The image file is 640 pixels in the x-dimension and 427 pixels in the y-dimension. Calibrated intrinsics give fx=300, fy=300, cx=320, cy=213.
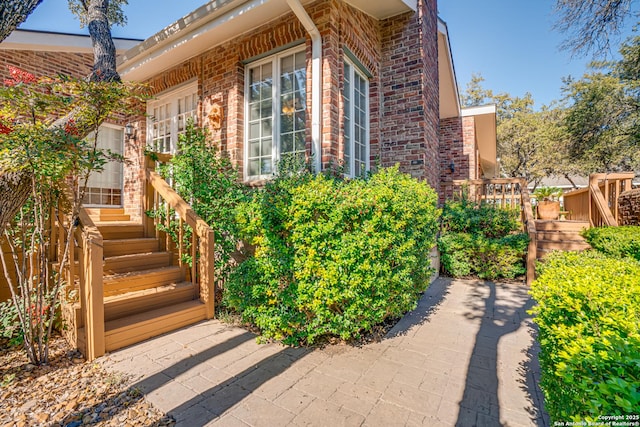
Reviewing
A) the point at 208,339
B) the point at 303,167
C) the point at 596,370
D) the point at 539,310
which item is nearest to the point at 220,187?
the point at 303,167

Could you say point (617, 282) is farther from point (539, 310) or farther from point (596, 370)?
point (596, 370)

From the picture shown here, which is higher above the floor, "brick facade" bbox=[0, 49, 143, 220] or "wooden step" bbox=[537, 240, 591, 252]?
"brick facade" bbox=[0, 49, 143, 220]

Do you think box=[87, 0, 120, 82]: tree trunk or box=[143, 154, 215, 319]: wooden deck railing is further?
box=[143, 154, 215, 319]: wooden deck railing

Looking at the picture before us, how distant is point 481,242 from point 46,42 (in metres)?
9.37

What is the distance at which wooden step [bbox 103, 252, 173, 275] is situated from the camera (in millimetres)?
3776

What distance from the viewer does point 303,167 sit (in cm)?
419

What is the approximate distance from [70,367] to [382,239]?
3.08 metres

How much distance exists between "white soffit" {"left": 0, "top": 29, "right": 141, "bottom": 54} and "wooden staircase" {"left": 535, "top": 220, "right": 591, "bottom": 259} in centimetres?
1016

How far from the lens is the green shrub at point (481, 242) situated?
226 inches

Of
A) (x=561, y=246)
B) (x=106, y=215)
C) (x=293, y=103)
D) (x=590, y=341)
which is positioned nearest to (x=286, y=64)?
(x=293, y=103)

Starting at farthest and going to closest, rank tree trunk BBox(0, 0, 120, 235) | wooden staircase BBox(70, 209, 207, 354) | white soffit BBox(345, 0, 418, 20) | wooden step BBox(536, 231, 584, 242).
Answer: wooden step BBox(536, 231, 584, 242)
white soffit BBox(345, 0, 418, 20)
wooden staircase BBox(70, 209, 207, 354)
tree trunk BBox(0, 0, 120, 235)

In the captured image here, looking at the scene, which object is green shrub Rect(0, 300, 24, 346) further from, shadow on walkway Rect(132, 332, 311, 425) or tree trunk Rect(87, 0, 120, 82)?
tree trunk Rect(87, 0, 120, 82)

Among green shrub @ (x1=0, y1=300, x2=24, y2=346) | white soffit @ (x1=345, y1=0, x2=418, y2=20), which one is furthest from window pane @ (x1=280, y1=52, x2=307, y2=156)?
green shrub @ (x1=0, y1=300, x2=24, y2=346)

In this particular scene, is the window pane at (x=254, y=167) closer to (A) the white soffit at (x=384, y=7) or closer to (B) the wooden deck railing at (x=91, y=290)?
(B) the wooden deck railing at (x=91, y=290)
